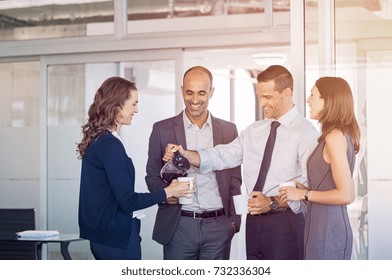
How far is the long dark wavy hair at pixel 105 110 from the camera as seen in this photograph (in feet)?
13.2

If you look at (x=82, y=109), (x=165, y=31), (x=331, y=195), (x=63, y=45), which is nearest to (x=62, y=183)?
(x=82, y=109)

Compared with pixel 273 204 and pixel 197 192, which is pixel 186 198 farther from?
pixel 273 204

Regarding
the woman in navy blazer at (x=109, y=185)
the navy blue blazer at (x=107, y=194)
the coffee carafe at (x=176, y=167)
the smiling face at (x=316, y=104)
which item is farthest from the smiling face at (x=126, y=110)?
the smiling face at (x=316, y=104)

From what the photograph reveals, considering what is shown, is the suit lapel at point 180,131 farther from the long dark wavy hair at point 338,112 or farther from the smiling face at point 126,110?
the long dark wavy hair at point 338,112

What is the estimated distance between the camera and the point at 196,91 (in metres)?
4.44

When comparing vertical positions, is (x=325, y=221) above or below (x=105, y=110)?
below

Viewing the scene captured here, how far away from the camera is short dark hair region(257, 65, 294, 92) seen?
4289mm

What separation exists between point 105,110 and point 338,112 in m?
1.13

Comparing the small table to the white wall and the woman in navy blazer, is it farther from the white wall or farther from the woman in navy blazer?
the white wall

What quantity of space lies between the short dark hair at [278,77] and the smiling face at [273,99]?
2cm

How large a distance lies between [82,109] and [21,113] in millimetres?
589

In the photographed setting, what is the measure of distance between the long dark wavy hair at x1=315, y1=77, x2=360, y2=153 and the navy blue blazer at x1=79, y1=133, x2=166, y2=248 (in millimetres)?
958

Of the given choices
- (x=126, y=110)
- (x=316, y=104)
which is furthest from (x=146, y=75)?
(x=316, y=104)

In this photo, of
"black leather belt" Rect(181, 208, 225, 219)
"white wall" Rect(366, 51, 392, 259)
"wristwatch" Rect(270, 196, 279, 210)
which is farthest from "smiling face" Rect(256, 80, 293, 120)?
"white wall" Rect(366, 51, 392, 259)
